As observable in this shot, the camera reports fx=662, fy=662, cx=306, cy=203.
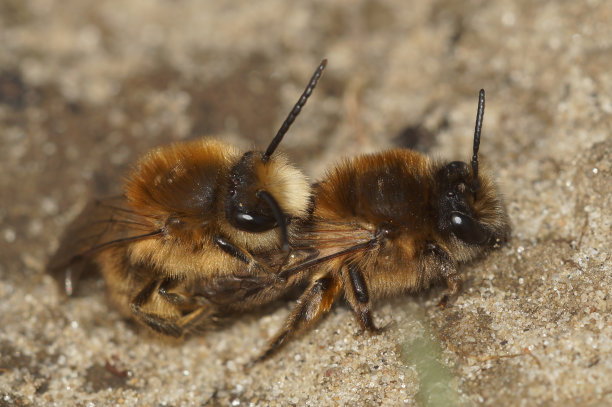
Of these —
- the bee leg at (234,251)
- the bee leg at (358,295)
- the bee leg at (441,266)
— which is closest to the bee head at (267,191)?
the bee leg at (234,251)

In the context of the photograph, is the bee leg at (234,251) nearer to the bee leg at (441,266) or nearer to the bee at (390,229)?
the bee at (390,229)

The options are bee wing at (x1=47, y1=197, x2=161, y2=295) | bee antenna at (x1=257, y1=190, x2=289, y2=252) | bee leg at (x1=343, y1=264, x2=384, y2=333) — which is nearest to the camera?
bee antenna at (x1=257, y1=190, x2=289, y2=252)

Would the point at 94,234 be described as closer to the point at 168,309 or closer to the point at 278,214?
the point at 168,309

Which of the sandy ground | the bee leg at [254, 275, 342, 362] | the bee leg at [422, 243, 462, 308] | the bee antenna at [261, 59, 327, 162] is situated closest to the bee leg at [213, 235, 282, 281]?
the bee leg at [254, 275, 342, 362]

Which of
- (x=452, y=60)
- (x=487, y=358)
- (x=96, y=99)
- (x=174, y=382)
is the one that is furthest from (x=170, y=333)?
(x=452, y=60)

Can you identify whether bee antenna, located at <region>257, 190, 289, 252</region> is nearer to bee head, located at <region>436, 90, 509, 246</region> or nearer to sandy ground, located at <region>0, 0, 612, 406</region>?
sandy ground, located at <region>0, 0, 612, 406</region>

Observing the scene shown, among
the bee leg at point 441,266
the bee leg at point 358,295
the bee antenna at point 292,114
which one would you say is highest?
the bee antenna at point 292,114
